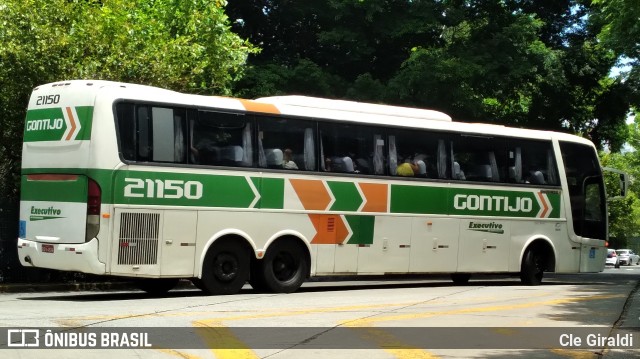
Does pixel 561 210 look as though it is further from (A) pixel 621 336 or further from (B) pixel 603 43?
(A) pixel 621 336

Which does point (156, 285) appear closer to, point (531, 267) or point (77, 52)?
point (77, 52)

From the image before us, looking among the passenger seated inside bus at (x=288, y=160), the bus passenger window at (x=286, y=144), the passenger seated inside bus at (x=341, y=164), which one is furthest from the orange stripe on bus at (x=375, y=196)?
the passenger seated inside bus at (x=288, y=160)

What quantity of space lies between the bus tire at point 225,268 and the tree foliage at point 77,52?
4853 mm

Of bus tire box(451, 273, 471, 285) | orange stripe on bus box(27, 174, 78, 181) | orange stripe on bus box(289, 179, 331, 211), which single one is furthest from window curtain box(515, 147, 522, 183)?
orange stripe on bus box(27, 174, 78, 181)

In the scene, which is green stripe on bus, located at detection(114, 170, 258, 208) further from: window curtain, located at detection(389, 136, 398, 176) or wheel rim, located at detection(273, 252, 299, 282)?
window curtain, located at detection(389, 136, 398, 176)

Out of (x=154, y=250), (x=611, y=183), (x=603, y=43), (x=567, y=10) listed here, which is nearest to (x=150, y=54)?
(x=154, y=250)

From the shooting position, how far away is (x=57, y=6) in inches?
813

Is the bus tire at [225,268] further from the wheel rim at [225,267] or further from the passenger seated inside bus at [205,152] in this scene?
the passenger seated inside bus at [205,152]

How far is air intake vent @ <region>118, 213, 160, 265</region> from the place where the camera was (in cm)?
1619

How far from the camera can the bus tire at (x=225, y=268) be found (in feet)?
57.2

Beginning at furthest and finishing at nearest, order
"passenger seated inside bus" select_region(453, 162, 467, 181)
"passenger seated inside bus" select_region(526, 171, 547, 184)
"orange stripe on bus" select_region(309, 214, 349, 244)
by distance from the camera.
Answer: "passenger seated inside bus" select_region(526, 171, 547, 184), "passenger seated inside bus" select_region(453, 162, 467, 181), "orange stripe on bus" select_region(309, 214, 349, 244)

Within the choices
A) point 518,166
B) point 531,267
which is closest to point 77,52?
point 518,166

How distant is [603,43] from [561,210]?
614 cm

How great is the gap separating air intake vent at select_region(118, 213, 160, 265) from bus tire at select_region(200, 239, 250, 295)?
1.13 m
